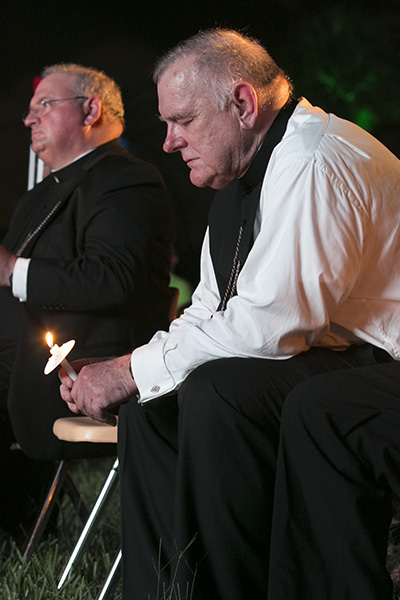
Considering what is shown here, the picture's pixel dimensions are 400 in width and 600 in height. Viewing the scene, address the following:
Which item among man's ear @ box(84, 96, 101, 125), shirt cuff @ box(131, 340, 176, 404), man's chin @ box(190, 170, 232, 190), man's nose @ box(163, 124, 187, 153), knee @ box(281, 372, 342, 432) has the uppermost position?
man's nose @ box(163, 124, 187, 153)

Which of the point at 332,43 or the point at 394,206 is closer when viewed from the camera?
the point at 394,206

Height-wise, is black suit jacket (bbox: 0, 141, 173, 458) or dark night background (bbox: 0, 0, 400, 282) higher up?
dark night background (bbox: 0, 0, 400, 282)

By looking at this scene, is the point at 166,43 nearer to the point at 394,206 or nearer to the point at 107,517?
the point at 107,517

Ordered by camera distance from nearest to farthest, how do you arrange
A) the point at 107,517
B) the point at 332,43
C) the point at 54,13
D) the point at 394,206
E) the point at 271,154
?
the point at 394,206, the point at 271,154, the point at 107,517, the point at 332,43, the point at 54,13

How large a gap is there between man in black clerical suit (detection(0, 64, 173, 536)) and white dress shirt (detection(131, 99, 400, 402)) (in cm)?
83

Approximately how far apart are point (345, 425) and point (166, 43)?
3.25 metres

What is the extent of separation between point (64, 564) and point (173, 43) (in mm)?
2840

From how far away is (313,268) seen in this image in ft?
4.63

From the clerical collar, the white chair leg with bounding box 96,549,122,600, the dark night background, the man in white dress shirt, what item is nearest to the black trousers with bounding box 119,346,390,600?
the man in white dress shirt

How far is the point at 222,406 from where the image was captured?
4.48 feet

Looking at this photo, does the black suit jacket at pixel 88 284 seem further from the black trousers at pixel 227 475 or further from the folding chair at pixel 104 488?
the black trousers at pixel 227 475

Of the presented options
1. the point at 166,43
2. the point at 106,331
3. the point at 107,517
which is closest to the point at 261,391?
the point at 106,331

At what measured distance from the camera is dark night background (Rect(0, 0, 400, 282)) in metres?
3.76

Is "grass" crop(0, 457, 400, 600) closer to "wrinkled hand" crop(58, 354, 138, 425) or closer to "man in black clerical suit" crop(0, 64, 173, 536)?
"man in black clerical suit" crop(0, 64, 173, 536)
